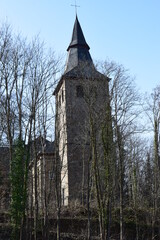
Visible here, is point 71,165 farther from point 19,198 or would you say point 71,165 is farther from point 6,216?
point 19,198

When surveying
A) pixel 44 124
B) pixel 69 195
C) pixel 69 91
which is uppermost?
pixel 69 91

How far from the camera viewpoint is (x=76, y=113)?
30.5 meters

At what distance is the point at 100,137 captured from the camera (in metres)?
19.3

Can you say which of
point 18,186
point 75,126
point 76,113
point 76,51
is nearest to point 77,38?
point 76,51

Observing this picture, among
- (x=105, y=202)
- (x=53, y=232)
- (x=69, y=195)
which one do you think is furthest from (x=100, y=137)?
(x=69, y=195)

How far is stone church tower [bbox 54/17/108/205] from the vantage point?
750 inches

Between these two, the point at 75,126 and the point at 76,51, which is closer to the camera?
the point at 75,126

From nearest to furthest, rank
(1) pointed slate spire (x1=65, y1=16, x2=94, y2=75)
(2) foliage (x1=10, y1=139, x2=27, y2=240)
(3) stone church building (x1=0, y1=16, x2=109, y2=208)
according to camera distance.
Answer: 1. (3) stone church building (x1=0, y1=16, x2=109, y2=208)
2. (2) foliage (x1=10, y1=139, x2=27, y2=240)
3. (1) pointed slate spire (x1=65, y1=16, x2=94, y2=75)

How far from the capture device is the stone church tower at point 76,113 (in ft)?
62.5

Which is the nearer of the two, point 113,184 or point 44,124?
point 113,184

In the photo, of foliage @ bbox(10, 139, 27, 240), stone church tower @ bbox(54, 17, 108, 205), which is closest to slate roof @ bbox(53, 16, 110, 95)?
stone church tower @ bbox(54, 17, 108, 205)

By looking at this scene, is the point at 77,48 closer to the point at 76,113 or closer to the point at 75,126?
the point at 76,113

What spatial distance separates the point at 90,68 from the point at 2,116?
5.79m

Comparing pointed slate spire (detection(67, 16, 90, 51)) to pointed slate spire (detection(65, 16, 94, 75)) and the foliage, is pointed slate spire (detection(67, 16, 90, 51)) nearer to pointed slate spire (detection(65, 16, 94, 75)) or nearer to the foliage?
pointed slate spire (detection(65, 16, 94, 75))
